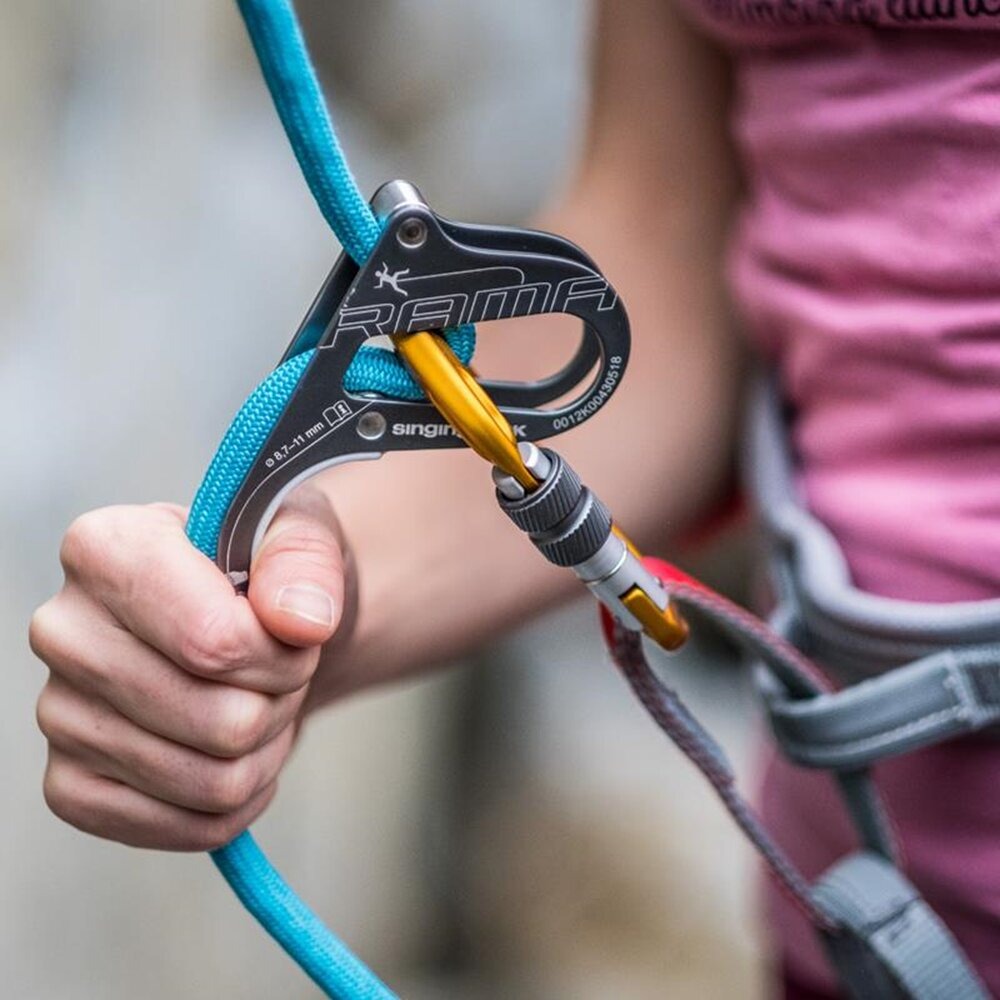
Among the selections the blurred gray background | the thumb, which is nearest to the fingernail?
the thumb

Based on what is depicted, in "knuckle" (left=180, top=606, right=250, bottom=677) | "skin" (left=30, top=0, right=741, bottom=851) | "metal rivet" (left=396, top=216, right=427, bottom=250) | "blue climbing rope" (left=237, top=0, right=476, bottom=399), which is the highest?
"blue climbing rope" (left=237, top=0, right=476, bottom=399)

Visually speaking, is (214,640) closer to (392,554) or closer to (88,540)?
(88,540)

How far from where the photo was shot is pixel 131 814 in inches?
14.5

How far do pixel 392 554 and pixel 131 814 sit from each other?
0.14 meters

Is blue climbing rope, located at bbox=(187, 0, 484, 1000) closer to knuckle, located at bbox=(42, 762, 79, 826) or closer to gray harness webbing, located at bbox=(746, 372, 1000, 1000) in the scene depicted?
knuckle, located at bbox=(42, 762, 79, 826)

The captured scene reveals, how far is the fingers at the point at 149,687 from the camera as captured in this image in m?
0.34

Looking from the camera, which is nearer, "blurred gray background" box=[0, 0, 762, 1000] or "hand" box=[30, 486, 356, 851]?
"hand" box=[30, 486, 356, 851]

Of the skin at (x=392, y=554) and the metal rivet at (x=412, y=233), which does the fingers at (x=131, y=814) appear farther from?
the metal rivet at (x=412, y=233)

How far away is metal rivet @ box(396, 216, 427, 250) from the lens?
32 cm

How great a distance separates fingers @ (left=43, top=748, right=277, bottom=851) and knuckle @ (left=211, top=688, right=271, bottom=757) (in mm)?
29

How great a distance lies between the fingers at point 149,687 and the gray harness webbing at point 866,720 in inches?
4.5

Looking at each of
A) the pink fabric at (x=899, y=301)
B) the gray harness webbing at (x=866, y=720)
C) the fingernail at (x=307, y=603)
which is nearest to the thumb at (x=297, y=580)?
the fingernail at (x=307, y=603)

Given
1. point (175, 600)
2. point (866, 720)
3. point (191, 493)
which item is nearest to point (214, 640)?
point (175, 600)

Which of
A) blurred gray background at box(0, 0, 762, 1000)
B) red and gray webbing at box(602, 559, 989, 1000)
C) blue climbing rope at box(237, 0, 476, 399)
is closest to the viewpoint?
blue climbing rope at box(237, 0, 476, 399)
